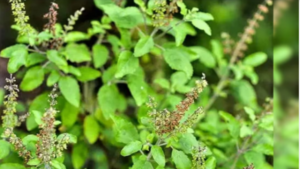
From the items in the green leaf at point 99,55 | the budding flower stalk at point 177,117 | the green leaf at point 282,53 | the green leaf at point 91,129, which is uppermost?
the green leaf at point 99,55

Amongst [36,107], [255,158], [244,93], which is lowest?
[255,158]

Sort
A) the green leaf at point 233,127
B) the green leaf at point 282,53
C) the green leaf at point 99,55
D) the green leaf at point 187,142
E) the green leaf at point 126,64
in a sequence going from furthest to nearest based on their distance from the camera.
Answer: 1. the green leaf at point 99,55
2. the green leaf at point 233,127
3. the green leaf at point 126,64
4. the green leaf at point 187,142
5. the green leaf at point 282,53

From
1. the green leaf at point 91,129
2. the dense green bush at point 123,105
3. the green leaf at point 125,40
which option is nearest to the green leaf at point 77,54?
the dense green bush at point 123,105

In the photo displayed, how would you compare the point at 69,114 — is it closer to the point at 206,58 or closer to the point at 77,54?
the point at 77,54

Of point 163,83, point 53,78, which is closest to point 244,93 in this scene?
point 163,83

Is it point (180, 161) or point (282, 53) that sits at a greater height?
point (282, 53)

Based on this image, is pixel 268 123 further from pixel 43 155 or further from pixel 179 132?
pixel 43 155

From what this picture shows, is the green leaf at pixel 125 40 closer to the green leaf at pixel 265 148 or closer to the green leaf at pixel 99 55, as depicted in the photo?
the green leaf at pixel 99 55
